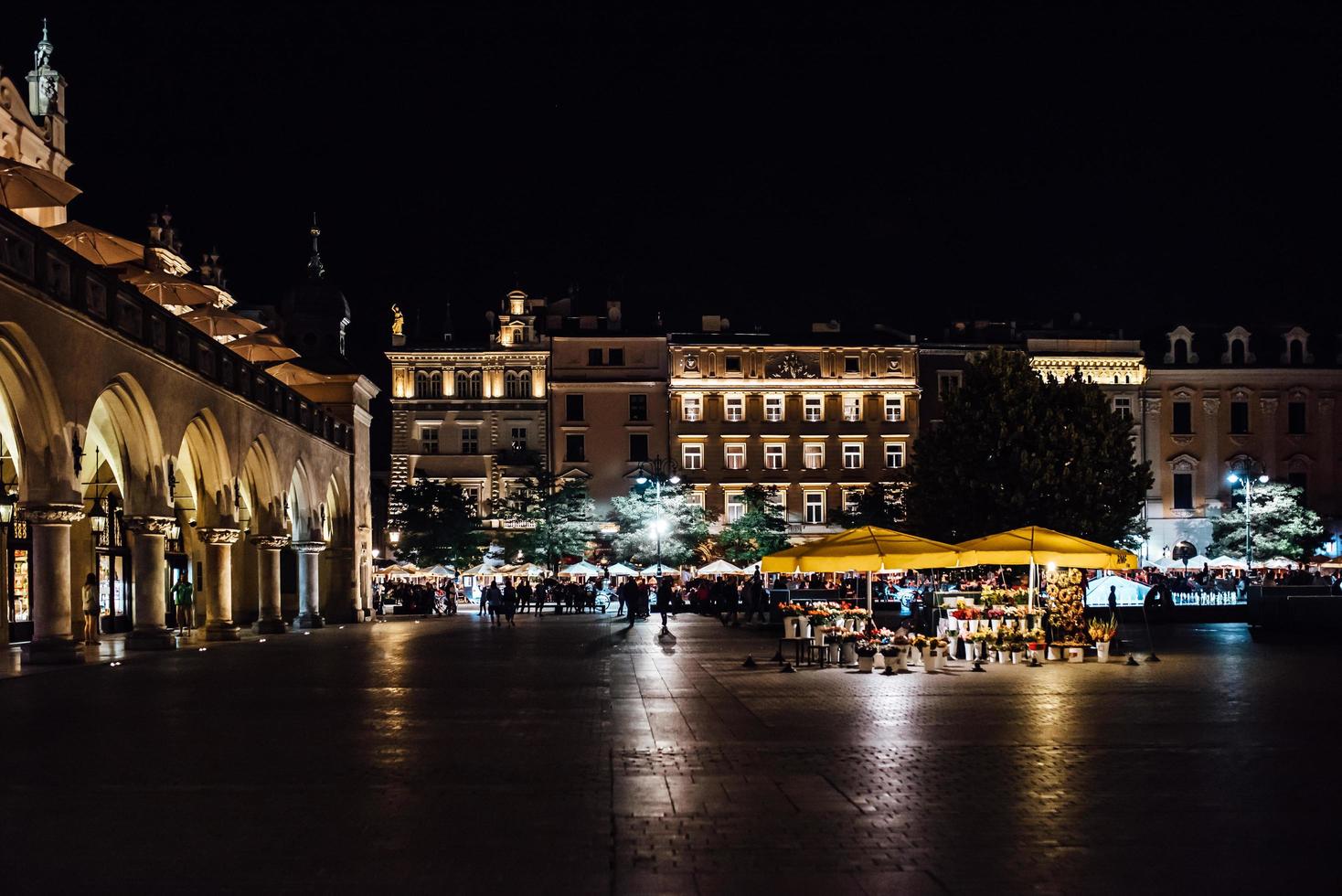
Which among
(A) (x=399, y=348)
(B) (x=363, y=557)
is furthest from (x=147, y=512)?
(A) (x=399, y=348)

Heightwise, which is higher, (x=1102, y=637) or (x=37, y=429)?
(x=37, y=429)

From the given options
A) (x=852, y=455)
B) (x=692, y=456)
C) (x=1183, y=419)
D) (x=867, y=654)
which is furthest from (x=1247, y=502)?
(x=867, y=654)

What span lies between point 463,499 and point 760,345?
21.1 meters

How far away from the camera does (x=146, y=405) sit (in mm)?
31016

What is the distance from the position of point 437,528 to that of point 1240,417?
164 feet

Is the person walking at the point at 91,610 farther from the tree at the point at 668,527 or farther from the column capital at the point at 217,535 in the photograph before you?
the tree at the point at 668,527

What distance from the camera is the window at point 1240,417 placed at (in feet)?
334

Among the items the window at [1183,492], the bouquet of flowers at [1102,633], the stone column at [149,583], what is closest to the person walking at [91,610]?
the stone column at [149,583]

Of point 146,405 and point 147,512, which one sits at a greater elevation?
point 146,405

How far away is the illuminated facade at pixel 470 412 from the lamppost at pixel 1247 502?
1610 inches

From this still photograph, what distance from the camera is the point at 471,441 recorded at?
331 feet

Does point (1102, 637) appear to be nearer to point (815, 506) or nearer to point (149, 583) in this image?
point (149, 583)

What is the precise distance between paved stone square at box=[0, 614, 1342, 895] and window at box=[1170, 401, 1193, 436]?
8167 centimetres

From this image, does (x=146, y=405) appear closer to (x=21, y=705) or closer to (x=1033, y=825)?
(x=21, y=705)
